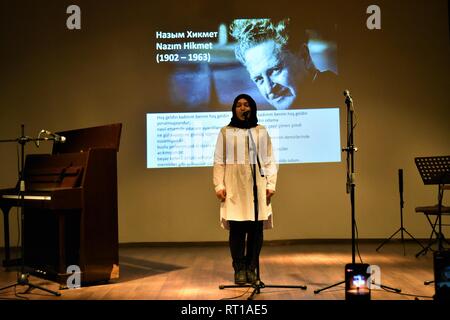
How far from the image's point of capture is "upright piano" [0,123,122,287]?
4.33 metres

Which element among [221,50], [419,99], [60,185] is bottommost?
[60,185]

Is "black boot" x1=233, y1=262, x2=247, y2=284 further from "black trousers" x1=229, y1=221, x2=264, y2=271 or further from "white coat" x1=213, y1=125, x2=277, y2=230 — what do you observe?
"white coat" x1=213, y1=125, x2=277, y2=230

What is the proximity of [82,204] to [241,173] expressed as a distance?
52.6 inches

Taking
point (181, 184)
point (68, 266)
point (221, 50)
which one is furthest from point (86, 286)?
point (221, 50)

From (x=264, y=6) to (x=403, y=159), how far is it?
8.87 feet

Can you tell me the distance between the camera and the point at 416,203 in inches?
274

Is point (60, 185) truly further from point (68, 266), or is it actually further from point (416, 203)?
point (416, 203)

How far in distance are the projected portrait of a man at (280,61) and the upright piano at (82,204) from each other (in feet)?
9.06

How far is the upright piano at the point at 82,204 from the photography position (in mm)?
4325

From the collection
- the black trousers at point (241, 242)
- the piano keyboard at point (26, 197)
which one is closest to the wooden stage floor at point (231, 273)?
the black trousers at point (241, 242)

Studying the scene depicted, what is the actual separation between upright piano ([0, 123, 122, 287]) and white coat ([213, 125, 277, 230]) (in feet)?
3.11

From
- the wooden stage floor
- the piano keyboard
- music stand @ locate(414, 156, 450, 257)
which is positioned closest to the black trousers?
the wooden stage floor

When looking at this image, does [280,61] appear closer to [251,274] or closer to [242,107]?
[242,107]
